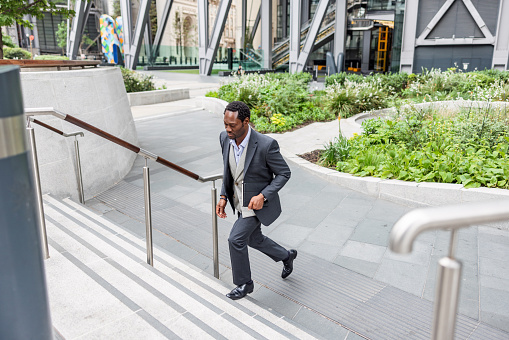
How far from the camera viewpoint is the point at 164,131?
11.3m

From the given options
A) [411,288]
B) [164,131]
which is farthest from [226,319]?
[164,131]

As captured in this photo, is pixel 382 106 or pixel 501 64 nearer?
pixel 382 106

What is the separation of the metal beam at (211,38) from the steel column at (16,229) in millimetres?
28462

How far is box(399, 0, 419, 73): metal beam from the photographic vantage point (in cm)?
2139

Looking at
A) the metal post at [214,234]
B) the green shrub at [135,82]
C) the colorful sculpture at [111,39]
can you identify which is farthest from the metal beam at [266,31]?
the metal post at [214,234]

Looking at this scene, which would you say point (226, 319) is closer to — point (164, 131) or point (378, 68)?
point (164, 131)

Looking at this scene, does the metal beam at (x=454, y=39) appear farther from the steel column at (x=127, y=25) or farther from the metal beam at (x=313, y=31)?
the steel column at (x=127, y=25)

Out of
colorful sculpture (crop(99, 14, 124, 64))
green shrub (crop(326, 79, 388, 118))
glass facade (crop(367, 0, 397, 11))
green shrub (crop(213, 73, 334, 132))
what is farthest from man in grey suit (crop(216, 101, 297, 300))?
colorful sculpture (crop(99, 14, 124, 64))

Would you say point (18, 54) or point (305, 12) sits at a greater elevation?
point (305, 12)

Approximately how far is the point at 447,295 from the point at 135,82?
17.6 m

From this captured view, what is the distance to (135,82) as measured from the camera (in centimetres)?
1741

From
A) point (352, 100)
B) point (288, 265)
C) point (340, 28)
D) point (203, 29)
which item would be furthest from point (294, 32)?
point (288, 265)

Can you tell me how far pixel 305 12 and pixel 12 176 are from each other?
4061 cm

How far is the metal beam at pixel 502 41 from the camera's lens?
64.0 ft
